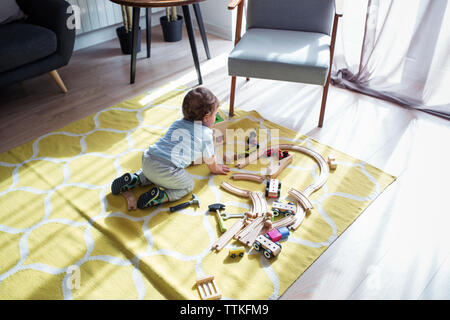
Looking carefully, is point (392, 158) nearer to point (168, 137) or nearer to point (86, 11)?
point (168, 137)

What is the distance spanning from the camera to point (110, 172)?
6.97 ft

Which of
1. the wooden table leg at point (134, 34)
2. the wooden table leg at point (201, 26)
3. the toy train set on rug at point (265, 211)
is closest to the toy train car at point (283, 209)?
the toy train set on rug at point (265, 211)

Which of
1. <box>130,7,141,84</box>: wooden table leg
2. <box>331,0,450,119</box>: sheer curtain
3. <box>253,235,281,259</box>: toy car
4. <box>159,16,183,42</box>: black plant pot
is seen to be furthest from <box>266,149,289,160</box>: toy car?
<box>159,16,183,42</box>: black plant pot

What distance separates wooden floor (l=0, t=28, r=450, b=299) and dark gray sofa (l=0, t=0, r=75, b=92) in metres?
0.26

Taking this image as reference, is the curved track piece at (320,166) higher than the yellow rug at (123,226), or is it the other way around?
the curved track piece at (320,166)

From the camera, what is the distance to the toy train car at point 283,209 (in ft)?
6.06

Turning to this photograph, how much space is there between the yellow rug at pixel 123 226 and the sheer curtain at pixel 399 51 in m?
0.81

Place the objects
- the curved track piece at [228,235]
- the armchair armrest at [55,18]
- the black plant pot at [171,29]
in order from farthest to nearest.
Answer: the black plant pot at [171,29] → the armchair armrest at [55,18] → the curved track piece at [228,235]

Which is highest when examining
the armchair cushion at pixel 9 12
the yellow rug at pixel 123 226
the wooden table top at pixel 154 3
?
the wooden table top at pixel 154 3

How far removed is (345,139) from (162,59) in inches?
69.3

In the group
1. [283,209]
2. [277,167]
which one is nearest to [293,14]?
[277,167]

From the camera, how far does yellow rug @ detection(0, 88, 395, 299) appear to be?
5.15 feet

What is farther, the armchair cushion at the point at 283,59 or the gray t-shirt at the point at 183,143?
the armchair cushion at the point at 283,59

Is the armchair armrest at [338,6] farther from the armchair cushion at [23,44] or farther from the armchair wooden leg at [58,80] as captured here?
the armchair wooden leg at [58,80]
